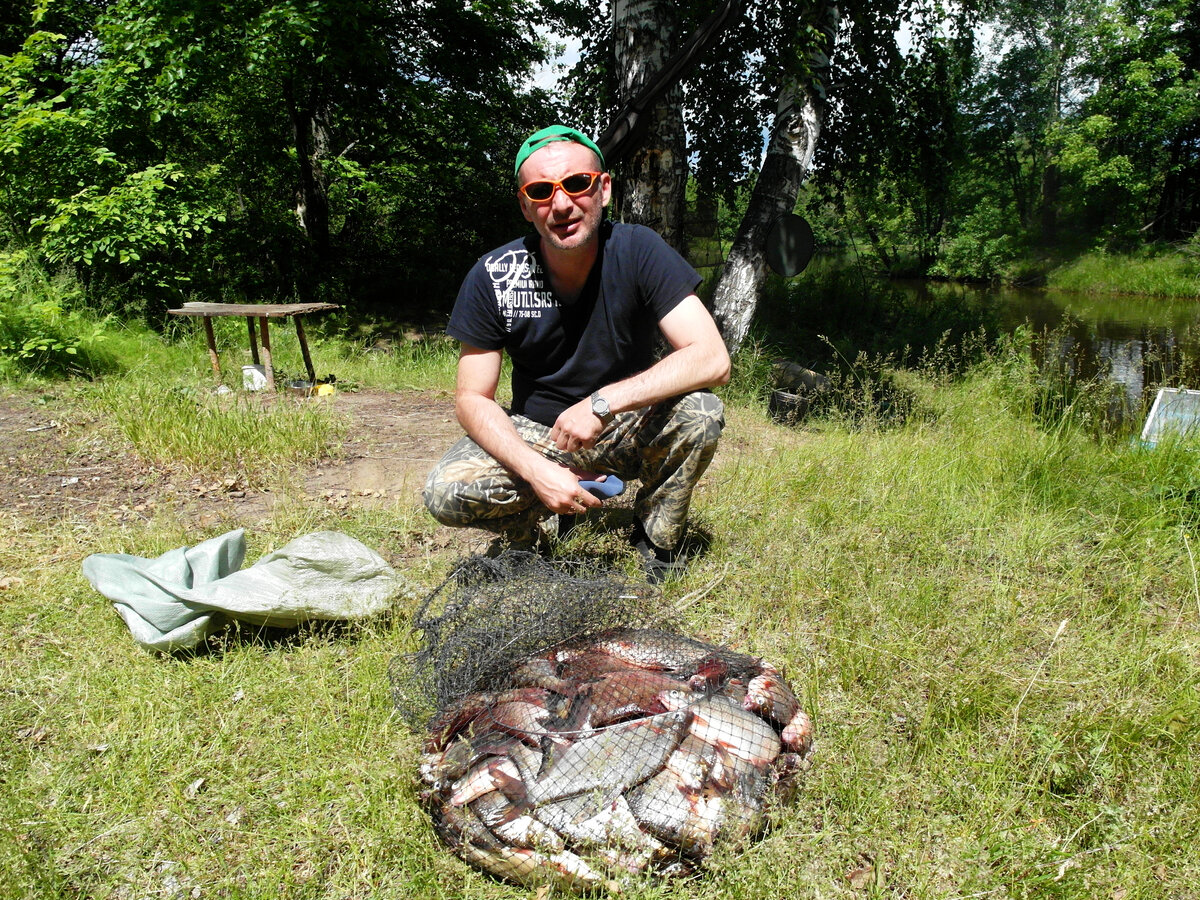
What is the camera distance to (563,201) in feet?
8.63

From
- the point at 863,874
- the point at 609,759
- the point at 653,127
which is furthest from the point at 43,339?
the point at 863,874

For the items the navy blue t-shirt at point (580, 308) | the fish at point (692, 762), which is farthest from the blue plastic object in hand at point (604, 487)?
the fish at point (692, 762)

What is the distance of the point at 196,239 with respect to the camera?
11117mm

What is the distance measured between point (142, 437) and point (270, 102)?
8345mm

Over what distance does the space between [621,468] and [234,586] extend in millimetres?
1454

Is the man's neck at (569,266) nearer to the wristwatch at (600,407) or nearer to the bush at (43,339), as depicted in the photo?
the wristwatch at (600,407)

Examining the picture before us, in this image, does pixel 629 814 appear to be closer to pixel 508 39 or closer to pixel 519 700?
Answer: pixel 519 700

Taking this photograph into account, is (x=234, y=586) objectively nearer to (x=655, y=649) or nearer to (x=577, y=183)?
(x=655, y=649)

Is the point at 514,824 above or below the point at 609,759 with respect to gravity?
below

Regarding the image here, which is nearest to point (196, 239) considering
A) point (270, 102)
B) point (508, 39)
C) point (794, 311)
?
point (270, 102)

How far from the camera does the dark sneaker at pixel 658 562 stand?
299cm

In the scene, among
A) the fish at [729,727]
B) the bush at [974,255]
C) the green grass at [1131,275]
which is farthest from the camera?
the bush at [974,255]

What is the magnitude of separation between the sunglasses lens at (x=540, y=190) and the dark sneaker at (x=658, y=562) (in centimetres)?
136

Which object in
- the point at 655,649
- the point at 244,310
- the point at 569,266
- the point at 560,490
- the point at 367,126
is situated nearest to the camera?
the point at 655,649
